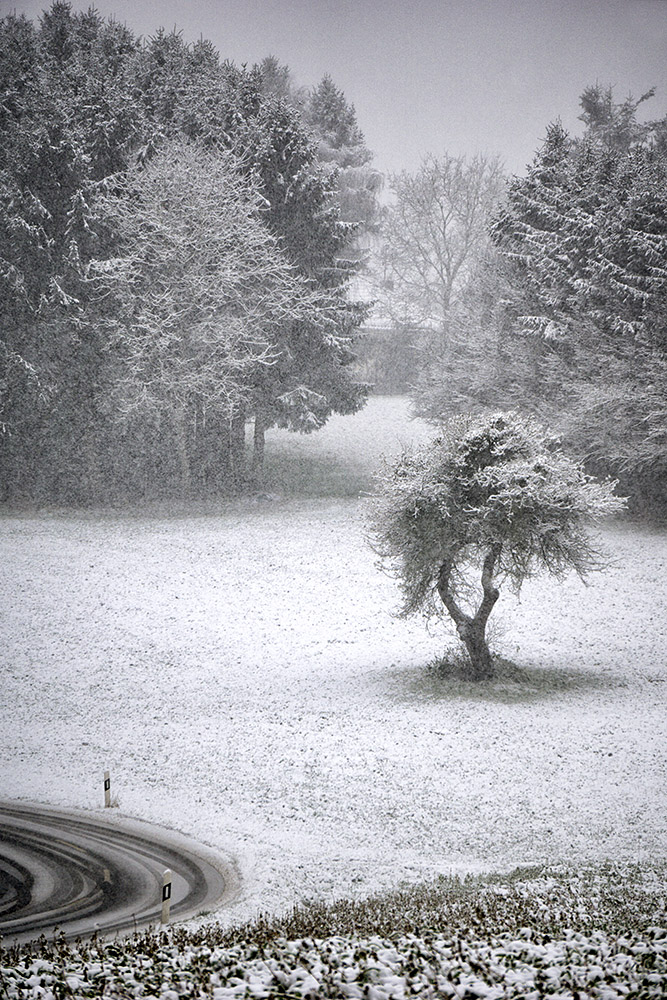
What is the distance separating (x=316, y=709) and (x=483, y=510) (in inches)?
179

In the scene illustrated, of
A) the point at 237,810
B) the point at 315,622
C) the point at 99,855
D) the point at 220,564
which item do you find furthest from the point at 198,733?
the point at 220,564

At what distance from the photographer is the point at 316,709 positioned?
14.9 meters

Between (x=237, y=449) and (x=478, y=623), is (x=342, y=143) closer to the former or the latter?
(x=237, y=449)

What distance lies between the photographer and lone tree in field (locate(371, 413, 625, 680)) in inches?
593

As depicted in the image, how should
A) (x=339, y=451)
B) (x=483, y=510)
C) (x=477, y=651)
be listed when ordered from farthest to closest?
(x=339, y=451) → (x=477, y=651) → (x=483, y=510)

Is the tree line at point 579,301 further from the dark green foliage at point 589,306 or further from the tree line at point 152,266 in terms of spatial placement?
the tree line at point 152,266

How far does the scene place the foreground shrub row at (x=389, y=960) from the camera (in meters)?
4.70

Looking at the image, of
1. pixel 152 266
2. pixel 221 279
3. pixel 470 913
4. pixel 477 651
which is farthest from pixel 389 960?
pixel 152 266

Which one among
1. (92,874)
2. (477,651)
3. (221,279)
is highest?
(221,279)

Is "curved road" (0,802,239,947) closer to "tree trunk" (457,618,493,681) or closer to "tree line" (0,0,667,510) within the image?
"tree trunk" (457,618,493,681)

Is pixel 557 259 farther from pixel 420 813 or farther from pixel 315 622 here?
pixel 420 813

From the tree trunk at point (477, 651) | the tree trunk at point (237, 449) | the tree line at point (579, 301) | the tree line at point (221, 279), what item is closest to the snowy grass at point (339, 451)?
the tree trunk at point (237, 449)

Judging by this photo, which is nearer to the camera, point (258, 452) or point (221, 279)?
point (221, 279)

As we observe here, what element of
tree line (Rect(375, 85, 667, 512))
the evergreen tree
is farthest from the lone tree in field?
the evergreen tree
